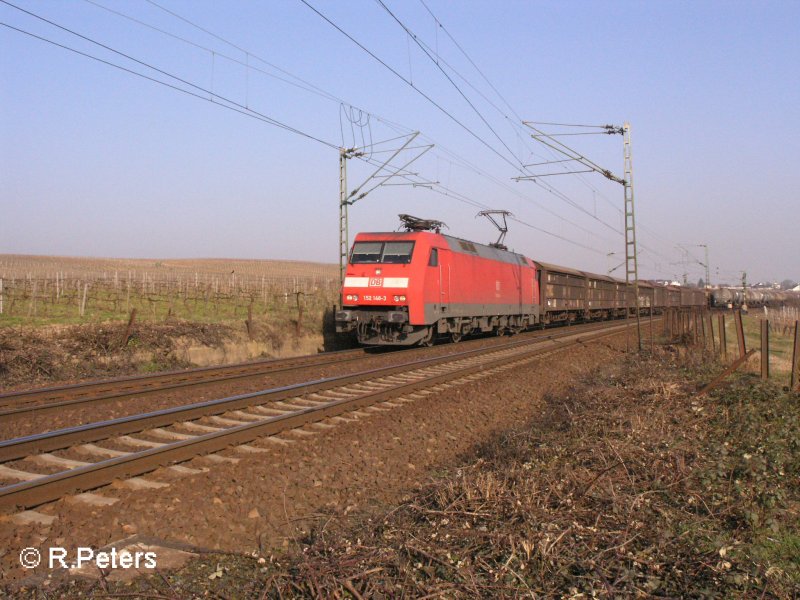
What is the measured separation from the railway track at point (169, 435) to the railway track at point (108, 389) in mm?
2360

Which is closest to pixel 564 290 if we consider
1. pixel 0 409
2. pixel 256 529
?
pixel 0 409

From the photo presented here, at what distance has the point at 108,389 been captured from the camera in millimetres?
11750

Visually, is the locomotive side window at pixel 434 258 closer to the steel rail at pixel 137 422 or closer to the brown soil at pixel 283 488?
the steel rail at pixel 137 422

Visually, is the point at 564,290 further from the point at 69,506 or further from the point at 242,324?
the point at 69,506

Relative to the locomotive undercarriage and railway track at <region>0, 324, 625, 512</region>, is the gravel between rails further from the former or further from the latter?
the locomotive undercarriage

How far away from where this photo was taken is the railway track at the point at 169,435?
5.69m

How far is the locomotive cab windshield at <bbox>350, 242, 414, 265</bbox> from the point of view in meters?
18.5

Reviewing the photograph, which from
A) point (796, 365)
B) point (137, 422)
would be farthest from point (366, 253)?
point (137, 422)

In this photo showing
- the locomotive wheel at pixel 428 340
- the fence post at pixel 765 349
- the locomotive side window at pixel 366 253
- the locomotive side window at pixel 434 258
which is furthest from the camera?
the locomotive wheel at pixel 428 340

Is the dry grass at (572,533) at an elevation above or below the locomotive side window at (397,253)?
below

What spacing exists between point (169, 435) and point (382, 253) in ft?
38.6

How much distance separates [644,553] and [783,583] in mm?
737

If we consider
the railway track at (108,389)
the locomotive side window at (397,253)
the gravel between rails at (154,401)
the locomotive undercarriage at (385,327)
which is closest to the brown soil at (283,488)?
the gravel between rails at (154,401)

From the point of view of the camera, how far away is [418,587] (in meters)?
3.64
